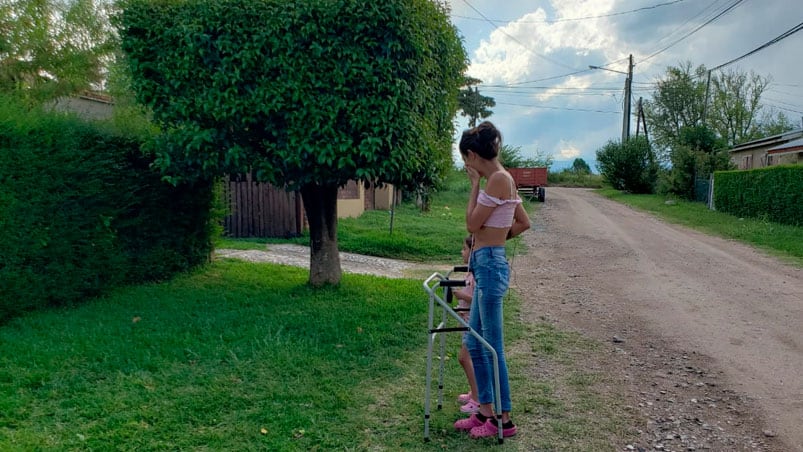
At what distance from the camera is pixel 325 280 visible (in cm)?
703

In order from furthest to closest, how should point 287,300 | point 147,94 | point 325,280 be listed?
1. point 325,280
2. point 287,300
3. point 147,94

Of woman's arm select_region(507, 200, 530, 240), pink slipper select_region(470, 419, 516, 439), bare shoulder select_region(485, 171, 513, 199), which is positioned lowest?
pink slipper select_region(470, 419, 516, 439)

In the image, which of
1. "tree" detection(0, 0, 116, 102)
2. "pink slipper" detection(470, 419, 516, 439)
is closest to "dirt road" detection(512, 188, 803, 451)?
"pink slipper" detection(470, 419, 516, 439)

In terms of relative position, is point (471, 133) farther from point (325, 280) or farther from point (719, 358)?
point (325, 280)

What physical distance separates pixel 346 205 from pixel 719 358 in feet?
39.1

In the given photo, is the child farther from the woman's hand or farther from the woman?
the woman's hand

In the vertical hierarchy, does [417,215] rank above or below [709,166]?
below

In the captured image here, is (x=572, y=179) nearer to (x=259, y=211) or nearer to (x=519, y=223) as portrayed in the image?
(x=259, y=211)

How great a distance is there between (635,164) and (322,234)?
2848 cm

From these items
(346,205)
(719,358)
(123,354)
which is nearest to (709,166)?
(346,205)

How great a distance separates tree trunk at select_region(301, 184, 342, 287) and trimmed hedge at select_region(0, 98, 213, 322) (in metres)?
2.03

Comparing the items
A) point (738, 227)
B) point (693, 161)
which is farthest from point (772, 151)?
point (738, 227)

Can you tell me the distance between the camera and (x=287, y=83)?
215 inches

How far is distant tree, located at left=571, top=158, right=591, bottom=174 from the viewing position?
4809 cm
